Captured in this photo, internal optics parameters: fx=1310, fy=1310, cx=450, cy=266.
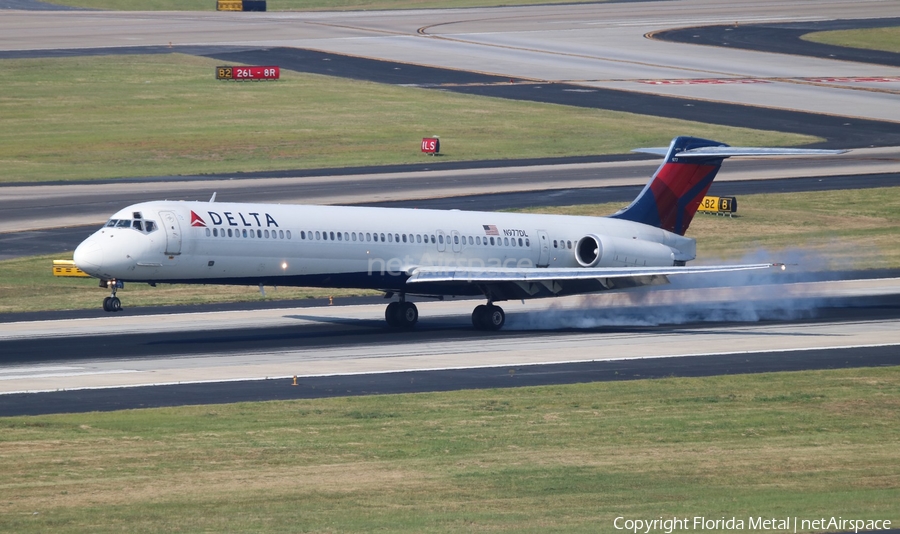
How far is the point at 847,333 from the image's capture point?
40375 mm

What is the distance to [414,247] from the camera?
40750mm

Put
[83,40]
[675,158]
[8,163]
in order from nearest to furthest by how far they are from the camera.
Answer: [675,158] < [8,163] < [83,40]

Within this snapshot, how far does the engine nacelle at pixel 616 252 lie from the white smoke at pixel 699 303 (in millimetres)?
1982

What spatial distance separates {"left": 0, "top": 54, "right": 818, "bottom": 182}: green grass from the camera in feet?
263

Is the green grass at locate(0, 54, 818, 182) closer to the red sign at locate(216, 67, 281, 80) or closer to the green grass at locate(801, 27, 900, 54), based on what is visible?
the red sign at locate(216, 67, 281, 80)

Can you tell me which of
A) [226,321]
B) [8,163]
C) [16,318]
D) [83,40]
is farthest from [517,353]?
[83,40]

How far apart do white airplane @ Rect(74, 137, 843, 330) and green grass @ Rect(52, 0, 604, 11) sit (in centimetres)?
12567

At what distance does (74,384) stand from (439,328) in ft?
46.5

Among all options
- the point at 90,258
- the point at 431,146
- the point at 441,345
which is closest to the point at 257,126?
the point at 431,146

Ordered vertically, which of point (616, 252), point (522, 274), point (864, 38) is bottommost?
point (522, 274)

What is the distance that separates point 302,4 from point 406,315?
471ft

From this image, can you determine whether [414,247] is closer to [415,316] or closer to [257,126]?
[415,316]

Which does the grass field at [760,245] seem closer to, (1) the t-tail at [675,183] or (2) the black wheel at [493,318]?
(1) the t-tail at [675,183]

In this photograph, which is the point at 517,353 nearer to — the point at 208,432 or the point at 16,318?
the point at 208,432
